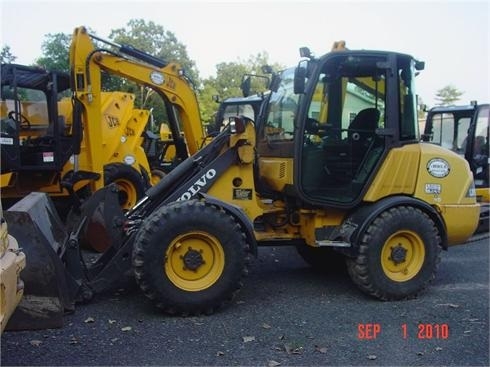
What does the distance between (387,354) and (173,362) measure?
162 cm

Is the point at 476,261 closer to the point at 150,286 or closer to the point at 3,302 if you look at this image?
the point at 150,286

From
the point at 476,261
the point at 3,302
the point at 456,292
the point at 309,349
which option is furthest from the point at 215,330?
the point at 476,261

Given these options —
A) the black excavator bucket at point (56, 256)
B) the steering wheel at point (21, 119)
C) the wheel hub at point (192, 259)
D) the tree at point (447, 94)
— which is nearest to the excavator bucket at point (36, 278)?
the black excavator bucket at point (56, 256)

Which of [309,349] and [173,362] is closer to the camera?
[173,362]

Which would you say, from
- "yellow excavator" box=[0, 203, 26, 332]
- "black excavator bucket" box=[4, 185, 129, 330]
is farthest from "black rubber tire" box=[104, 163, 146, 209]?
"yellow excavator" box=[0, 203, 26, 332]

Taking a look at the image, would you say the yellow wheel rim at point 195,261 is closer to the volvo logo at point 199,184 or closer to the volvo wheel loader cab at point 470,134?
the volvo logo at point 199,184

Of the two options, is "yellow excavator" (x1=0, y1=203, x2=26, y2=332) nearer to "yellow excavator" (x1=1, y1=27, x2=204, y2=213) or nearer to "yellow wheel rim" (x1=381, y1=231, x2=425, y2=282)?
"yellow wheel rim" (x1=381, y1=231, x2=425, y2=282)

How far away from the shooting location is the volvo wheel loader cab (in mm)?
9930

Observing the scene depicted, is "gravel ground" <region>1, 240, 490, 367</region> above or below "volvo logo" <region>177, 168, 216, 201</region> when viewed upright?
A: below

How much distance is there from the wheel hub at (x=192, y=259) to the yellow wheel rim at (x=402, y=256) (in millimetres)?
1872

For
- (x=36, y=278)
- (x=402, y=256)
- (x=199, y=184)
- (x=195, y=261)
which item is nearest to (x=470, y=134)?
(x=402, y=256)

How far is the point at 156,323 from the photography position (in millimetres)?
4637

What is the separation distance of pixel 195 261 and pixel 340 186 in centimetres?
177

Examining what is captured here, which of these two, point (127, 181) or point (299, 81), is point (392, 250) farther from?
point (127, 181)
